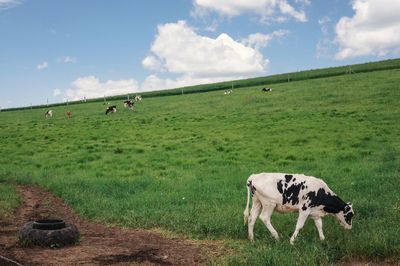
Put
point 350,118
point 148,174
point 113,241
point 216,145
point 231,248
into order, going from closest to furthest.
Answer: point 231,248 < point 113,241 < point 148,174 < point 216,145 < point 350,118

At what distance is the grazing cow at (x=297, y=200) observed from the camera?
11.6 m

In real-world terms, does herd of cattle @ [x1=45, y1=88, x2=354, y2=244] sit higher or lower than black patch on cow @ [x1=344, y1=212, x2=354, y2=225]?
higher

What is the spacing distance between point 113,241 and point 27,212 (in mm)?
5424

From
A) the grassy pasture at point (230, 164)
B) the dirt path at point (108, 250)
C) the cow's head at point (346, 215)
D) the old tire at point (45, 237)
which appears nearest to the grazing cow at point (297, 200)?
the cow's head at point (346, 215)

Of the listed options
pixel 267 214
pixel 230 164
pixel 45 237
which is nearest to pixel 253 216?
pixel 267 214

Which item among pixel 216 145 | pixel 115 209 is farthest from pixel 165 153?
pixel 115 209

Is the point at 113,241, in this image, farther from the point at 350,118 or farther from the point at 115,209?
the point at 350,118

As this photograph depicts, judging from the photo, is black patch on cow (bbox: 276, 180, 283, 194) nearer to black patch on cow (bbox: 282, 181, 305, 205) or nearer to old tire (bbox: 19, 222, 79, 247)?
black patch on cow (bbox: 282, 181, 305, 205)

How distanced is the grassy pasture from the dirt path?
770 millimetres

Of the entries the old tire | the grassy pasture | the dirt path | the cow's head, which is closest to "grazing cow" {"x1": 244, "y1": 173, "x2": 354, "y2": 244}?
the cow's head

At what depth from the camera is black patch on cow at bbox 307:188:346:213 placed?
38.2ft

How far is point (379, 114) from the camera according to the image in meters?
34.6

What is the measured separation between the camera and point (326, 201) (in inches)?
462

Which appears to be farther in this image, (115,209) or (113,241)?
(115,209)
